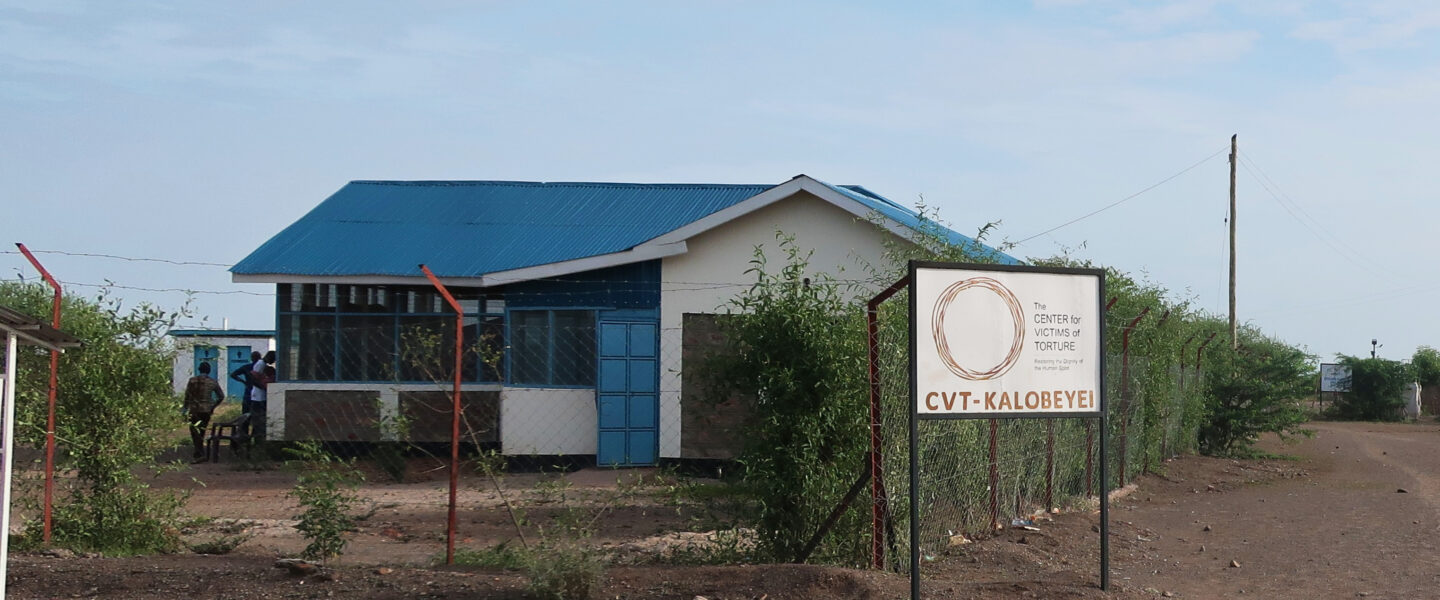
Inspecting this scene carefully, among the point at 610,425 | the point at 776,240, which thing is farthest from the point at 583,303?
the point at 776,240

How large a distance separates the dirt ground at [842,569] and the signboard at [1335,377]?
80.1 ft

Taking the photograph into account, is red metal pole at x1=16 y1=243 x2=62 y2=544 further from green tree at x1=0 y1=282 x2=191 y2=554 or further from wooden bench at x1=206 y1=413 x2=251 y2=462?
wooden bench at x1=206 y1=413 x2=251 y2=462

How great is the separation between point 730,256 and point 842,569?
9061 millimetres

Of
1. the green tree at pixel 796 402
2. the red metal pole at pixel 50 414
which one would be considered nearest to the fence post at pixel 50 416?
the red metal pole at pixel 50 414

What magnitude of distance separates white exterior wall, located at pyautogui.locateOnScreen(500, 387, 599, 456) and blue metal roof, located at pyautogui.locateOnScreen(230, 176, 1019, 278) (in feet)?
6.40

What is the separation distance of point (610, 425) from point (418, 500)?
3519 millimetres

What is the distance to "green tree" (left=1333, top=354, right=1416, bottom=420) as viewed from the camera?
3922 cm

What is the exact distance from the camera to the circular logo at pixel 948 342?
7.37m

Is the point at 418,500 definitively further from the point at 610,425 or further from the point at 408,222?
the point at 408,222

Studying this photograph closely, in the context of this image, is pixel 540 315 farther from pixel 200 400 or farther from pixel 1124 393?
pixel 1124 393

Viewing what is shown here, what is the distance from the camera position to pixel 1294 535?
12.0 m

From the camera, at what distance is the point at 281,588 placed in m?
7.47

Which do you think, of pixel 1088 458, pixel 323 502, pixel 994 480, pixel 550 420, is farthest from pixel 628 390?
pixel 323 502

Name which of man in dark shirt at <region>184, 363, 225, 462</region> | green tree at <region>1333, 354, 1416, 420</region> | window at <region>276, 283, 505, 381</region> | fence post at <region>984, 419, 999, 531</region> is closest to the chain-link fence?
fence post at <region>984, 419, 999, 531</region>
